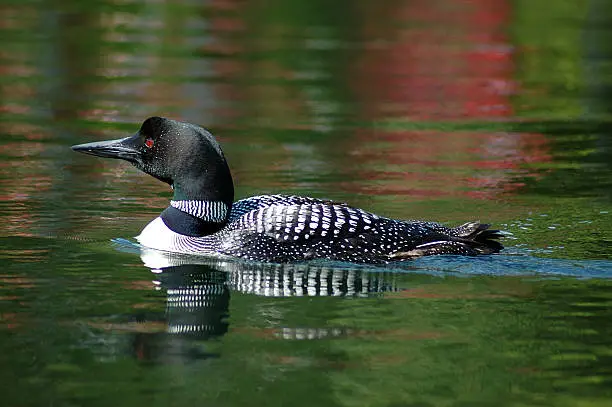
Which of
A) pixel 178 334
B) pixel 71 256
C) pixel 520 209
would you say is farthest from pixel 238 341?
pixel 520 209

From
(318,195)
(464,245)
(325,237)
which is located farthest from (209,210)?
(318,195)

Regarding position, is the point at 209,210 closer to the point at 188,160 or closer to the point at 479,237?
the point at 188,160

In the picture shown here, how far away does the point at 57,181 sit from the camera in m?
10.8

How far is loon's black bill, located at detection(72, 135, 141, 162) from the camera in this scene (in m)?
8.50

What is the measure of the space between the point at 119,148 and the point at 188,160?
49 centimetres

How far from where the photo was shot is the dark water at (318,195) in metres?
6.11

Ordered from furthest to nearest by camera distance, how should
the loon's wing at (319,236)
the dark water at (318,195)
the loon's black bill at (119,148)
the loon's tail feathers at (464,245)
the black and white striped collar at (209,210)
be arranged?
the loon's black bill at (119,148) < the black and white striped collar at (209,210) < the loon's tail feathers at (464,245) < the loon's wing at (319,236) < the dark water at (318,195)

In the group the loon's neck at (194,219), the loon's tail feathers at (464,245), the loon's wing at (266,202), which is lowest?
the loon's tail feathers at (464,245)

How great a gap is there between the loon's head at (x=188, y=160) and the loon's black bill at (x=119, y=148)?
0.09 m

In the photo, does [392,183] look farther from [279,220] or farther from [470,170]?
[279,220]

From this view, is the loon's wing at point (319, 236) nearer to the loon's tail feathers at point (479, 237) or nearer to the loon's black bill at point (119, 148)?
the loon's tail feathers at point (479, 237)

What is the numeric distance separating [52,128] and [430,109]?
423cm

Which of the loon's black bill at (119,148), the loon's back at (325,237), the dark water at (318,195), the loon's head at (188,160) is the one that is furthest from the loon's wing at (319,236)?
the loon's black bill at (119,148)

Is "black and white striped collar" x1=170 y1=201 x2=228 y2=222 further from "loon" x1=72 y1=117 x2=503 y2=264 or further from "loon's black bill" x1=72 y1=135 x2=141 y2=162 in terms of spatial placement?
"loon's black bill" x1=72 y1=135 x2=141 y2=162
